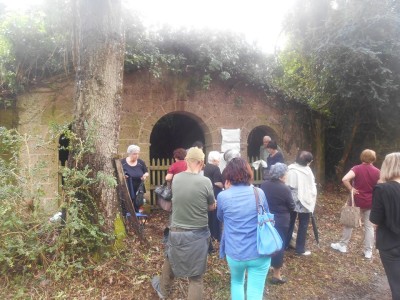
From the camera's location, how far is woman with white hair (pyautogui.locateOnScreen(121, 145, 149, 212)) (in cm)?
608

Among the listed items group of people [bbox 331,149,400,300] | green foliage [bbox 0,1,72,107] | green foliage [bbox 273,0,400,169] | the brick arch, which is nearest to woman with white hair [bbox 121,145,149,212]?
the brick arch

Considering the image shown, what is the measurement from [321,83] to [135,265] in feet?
25.9

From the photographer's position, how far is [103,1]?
4.56 metres

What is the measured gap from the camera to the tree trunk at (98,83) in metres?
4.54

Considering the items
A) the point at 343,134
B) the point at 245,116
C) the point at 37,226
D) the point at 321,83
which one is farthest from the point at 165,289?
the point at 343,134

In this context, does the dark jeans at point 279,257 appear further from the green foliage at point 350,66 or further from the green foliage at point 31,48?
the green foliage at point 350,66

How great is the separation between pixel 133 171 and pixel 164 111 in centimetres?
278

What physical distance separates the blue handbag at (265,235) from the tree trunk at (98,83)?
2.23 metres

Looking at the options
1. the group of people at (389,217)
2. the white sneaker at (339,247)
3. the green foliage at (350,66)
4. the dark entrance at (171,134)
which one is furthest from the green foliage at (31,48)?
the green foliage at (350,66)

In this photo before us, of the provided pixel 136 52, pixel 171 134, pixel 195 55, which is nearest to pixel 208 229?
pixel 136 52

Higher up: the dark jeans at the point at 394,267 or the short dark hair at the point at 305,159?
the short dark hair at the point at 305,159

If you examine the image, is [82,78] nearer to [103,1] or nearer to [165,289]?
[103,1]

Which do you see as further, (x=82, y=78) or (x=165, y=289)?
(x=82, y=78)

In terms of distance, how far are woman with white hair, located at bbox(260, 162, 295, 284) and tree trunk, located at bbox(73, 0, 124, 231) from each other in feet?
6.85
